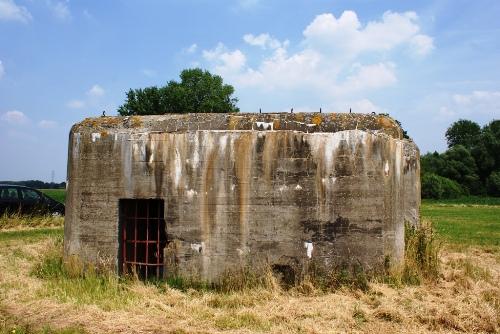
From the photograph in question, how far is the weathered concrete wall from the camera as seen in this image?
6605 millimetres

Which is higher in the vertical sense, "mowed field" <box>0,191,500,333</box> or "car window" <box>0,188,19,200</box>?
"car window" <box>0,188,19,200</box>

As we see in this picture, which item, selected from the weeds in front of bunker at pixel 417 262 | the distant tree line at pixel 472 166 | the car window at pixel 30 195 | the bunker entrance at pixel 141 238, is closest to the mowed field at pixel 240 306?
the weeds in front of bunker at pixel 417 262

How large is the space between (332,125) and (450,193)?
49.5 meters

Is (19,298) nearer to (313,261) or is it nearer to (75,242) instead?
(75,242)

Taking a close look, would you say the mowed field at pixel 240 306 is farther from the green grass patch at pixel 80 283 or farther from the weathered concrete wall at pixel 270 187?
the weathered concrete wall at pixel 270 187

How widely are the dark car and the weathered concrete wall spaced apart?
1033cm

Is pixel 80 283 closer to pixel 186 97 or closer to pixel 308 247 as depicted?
pixel 308 247

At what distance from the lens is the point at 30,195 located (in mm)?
16609

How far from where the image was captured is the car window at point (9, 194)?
1553cm

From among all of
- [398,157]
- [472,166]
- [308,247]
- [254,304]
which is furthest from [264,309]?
[472,166]

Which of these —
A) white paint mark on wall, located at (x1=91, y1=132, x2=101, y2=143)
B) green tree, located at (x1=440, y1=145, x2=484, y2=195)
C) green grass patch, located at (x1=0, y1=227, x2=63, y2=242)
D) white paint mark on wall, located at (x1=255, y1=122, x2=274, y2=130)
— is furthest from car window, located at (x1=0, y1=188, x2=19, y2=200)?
green tree, located at (x1=440, y1=145, x2=484, y2=195)

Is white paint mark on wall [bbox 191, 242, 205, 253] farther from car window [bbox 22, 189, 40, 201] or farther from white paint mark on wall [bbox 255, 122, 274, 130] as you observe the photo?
car window [bbox 22, 189, 40, 201]

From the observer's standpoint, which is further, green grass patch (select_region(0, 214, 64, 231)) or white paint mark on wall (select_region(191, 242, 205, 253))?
green grass patch (select_region(0, 214, 64, 231))

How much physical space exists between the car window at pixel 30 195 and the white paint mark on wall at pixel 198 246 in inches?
465
